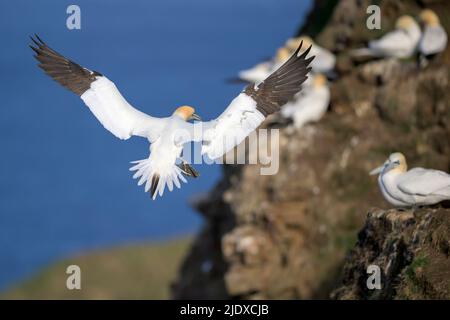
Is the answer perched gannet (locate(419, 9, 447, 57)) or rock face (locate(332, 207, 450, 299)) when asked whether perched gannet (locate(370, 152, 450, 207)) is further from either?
perched gannet (locate(419, 9, 447, 57))

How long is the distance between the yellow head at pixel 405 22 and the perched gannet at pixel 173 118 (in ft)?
12.9

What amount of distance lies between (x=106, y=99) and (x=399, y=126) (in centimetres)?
394

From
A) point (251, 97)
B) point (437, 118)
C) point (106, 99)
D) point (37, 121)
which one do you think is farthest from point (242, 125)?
point (37, 121)

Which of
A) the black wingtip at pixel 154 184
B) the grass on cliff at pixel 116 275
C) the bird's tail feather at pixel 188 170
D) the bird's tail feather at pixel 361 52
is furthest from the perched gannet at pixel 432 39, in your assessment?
the grass on cliff at pixel 116 275

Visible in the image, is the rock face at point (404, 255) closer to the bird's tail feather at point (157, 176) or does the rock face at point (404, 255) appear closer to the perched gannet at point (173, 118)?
the perched gannet at point (173, 118)

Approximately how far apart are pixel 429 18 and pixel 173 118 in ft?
14.7

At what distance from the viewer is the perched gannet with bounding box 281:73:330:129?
12367 mm

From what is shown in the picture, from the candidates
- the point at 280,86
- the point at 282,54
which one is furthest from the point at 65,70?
the point at 282,54

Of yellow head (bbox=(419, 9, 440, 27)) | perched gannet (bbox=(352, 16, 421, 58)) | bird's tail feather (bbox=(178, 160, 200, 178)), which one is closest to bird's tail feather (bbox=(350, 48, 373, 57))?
perched gannet (bbox=(352, 16, 421, 58))

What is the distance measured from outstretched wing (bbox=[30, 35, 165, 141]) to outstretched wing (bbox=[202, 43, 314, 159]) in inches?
24.0

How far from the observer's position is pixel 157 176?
8.29 meters

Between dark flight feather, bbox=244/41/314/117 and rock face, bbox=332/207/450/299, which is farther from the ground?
dark flight feather, bbox=244/41/314/117

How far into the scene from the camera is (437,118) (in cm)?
1128

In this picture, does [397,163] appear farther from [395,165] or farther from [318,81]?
[318,81]
